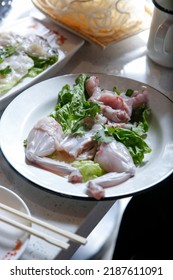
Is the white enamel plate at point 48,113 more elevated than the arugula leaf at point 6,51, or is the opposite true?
the arugula leaf at point 6,51

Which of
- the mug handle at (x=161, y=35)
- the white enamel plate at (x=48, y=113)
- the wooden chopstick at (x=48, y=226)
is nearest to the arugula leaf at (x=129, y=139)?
the white enamel plate at (x=48, y=113)

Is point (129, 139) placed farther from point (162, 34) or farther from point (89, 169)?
point (162, 34)

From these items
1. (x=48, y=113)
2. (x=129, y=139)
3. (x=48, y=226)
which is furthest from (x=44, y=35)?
(x=48, y=226)

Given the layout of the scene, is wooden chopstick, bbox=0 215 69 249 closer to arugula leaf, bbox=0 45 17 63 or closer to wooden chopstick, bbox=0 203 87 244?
wooden chopstick, bbox=0 203 87 244

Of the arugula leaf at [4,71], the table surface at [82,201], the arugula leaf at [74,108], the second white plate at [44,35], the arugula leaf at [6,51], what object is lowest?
the table surface at [82,201]

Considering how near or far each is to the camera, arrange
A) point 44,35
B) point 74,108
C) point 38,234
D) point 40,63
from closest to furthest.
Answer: point 38,234 → point 74,108 → point 40,63 → point 44,35

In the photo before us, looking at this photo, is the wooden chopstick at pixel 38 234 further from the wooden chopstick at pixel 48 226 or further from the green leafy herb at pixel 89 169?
the green leafy herb at pixel 89 169

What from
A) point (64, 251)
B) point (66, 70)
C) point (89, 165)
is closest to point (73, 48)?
point (66, 70)
